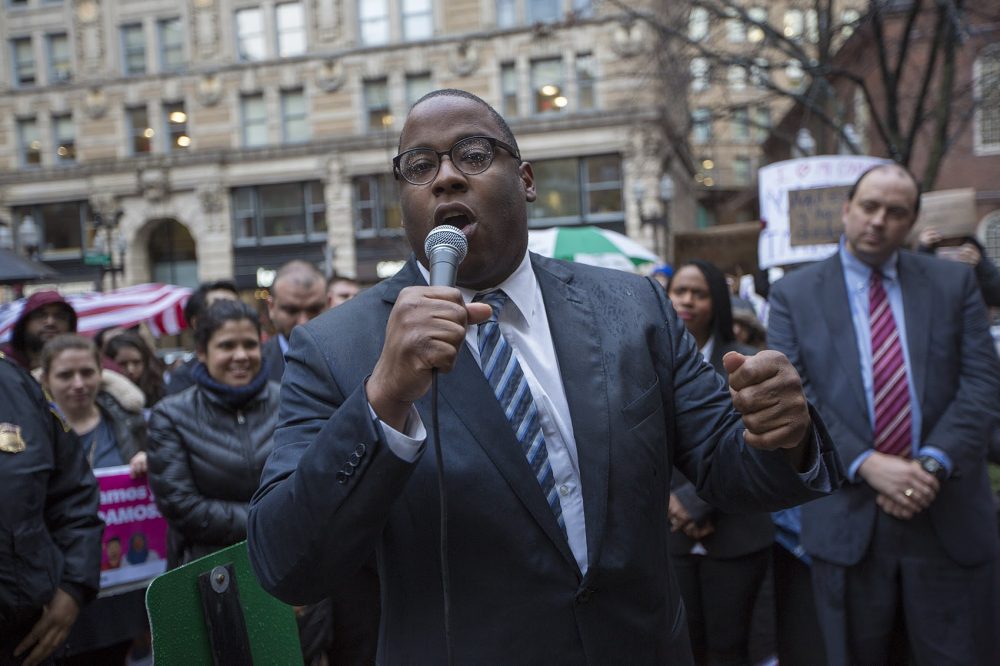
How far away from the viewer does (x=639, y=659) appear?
6.08 ft

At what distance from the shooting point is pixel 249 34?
3127 cm

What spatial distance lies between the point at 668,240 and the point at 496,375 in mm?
25668

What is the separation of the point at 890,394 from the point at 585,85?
1042 inches

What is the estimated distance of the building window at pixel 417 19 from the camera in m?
29.7

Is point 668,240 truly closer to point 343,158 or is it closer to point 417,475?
point 343,158

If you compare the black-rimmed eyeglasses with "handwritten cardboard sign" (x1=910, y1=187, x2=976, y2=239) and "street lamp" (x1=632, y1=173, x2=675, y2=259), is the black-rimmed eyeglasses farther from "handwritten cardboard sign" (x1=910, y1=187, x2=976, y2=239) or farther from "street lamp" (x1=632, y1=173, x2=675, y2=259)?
"street lamp" (x1=632, y1=173, x2=675, y2=259)

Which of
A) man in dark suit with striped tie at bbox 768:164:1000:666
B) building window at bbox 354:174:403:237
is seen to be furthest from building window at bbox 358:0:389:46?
man in dark suit with striped tie at bbox 768:164:1000:666

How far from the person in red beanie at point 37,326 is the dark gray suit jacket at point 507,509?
415cm

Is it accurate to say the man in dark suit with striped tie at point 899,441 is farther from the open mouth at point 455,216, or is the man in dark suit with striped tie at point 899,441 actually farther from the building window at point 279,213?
the building window at point 279,213

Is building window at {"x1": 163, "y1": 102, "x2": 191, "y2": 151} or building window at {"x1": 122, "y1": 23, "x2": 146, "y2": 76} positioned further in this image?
building window at {"x1": 122, "y1": 23, "x2": 146, "y2": 76}

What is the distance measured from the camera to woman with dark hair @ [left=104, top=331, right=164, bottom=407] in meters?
7.18

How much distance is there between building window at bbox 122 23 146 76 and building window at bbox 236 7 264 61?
4201 millimetres

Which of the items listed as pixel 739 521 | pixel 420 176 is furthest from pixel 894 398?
pixel 420 176

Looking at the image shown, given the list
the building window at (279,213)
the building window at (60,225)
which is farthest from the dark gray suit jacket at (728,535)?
the building window at (60,225)
